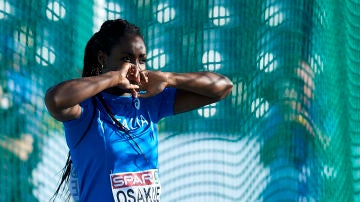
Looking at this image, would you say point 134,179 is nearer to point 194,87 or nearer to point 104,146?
point 104,146

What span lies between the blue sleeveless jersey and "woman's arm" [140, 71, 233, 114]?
0.14 meters

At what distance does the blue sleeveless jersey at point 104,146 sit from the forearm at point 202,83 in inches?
7.8

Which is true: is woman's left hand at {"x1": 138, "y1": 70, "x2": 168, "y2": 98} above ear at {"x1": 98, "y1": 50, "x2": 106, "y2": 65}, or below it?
below

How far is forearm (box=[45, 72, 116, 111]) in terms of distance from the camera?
2648mm

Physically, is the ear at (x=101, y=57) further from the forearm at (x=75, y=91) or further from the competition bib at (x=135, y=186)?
the competition bib at (x=135, y=186)

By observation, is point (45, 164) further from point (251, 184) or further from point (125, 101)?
point (125, 101)

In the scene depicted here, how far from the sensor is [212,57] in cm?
455

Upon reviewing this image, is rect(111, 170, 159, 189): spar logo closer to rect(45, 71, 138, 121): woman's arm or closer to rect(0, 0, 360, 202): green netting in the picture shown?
rect(45, 71, 138, 121): woman's arm

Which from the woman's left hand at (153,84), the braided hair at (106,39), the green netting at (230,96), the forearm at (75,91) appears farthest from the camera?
the green netting at (230,96)

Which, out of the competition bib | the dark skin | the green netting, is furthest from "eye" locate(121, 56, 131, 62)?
the green netting

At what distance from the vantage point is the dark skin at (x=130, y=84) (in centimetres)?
266

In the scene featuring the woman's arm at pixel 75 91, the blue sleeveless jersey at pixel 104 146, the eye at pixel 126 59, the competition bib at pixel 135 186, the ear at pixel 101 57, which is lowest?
the competition bib at pixel 135 186

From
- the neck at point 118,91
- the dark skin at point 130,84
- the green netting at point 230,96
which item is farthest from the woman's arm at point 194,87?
the green netting at point 230,96

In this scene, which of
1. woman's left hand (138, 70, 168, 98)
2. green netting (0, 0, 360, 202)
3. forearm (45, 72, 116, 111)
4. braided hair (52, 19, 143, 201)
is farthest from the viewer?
green netting (0, 0, 360, 202)
